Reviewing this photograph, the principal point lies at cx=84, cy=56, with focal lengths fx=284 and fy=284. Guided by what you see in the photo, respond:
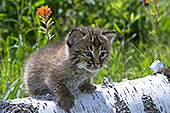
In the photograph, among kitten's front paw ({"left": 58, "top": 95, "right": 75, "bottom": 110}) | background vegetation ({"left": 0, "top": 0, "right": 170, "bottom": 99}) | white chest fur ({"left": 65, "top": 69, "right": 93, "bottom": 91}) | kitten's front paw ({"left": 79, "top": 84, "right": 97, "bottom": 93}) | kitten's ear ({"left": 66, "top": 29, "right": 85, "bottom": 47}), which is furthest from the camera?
background vegetation ({"left": 0, "top": 0, "right": 170, "bottom": 99})

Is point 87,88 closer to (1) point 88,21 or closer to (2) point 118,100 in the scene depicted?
(2) point 118,100

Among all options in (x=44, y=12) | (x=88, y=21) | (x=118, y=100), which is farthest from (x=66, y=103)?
(x=88, y=21)

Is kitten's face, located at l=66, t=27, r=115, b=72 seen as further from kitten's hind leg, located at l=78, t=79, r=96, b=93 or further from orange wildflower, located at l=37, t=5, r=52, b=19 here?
orange wildflower, located at l=37, t=5, r=52, b=19

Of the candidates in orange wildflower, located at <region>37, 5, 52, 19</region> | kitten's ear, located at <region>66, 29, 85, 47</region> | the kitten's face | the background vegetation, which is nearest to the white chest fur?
the kitten's face

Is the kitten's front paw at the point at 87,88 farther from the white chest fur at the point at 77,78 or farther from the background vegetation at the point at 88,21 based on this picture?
the background vegetation at the point at 88,21

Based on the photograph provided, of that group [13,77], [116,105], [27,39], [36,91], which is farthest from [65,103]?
[27,39]
